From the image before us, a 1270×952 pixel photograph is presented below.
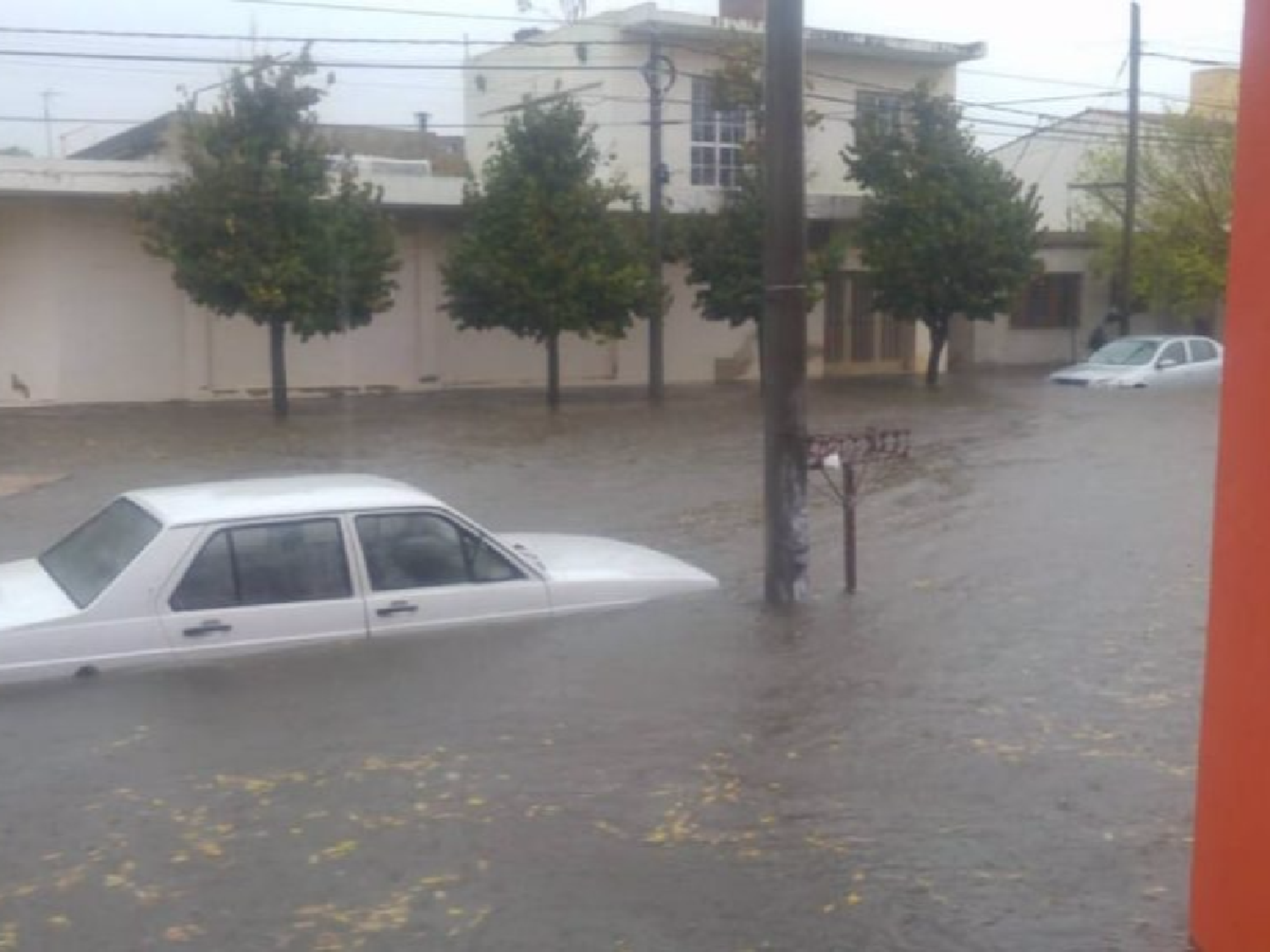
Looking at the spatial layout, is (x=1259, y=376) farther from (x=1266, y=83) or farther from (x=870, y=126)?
(x=870, y=126)

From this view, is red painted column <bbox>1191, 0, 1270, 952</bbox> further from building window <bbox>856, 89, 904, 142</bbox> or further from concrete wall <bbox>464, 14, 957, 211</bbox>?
building window <bbox>856, 89, 904, 142</bbox>

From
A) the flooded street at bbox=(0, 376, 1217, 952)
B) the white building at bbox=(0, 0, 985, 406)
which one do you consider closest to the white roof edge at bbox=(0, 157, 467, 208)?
the white building at bbox=(0, 0, 985, 406)

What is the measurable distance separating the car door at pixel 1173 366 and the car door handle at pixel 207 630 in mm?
25226

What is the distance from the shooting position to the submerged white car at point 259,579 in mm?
8320

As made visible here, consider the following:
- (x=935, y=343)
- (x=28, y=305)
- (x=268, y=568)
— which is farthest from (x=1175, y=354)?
(x=268, y=568)

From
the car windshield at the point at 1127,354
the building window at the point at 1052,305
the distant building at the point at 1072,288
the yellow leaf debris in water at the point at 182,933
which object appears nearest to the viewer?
the yellow leaf debris in water at the point at 182,933

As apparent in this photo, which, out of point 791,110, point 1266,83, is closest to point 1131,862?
point 1266,83

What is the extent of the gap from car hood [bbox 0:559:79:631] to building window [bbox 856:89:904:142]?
2668 cm

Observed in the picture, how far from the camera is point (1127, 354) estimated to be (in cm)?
3253

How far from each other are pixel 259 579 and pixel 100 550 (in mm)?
867

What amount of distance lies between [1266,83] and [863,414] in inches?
935

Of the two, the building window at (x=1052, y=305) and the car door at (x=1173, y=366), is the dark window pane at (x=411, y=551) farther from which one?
the building window at (x=1052, y=305)

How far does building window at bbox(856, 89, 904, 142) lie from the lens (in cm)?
3384

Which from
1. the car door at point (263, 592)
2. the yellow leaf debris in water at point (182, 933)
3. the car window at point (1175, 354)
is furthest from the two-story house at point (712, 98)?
the yellow leaf debris in water at point (182, 933)
